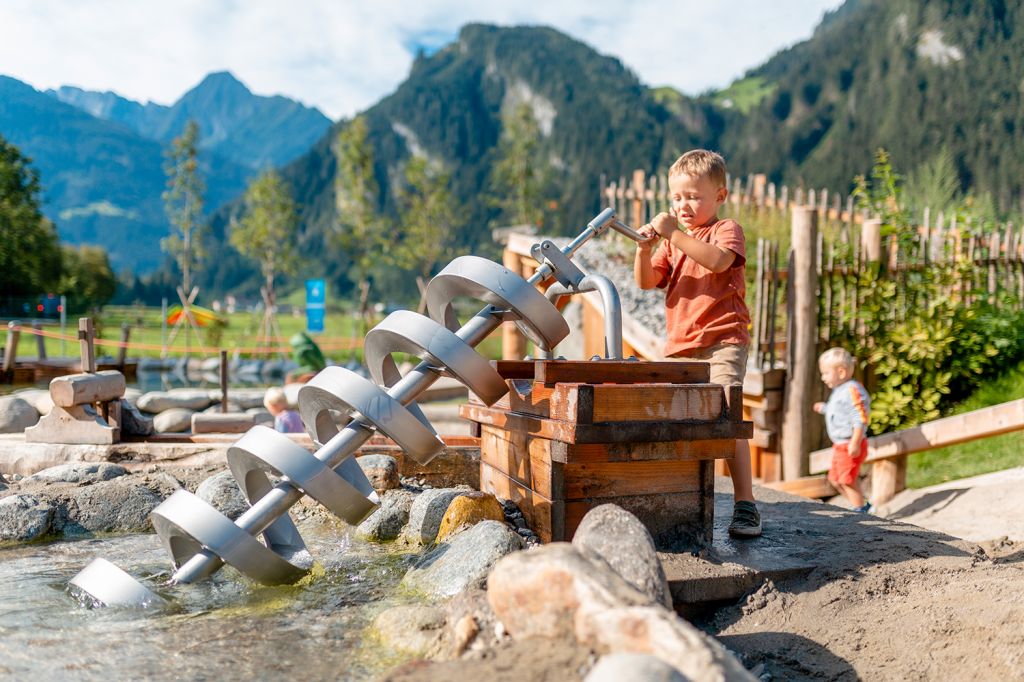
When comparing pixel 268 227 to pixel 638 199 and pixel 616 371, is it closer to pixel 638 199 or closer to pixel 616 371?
pixel 638 199

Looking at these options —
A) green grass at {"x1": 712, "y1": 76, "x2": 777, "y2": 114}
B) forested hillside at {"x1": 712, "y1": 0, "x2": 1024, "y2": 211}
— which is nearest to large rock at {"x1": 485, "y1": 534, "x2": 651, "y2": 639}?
forested hillside at {"x1": 712, "y1": 0, "x2": 1024, "y2": 211}

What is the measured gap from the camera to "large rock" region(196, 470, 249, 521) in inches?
156

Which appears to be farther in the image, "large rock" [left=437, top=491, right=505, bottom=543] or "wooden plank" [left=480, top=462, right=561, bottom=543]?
"large rock" [left=437, top=491, right=505, bottom=543]

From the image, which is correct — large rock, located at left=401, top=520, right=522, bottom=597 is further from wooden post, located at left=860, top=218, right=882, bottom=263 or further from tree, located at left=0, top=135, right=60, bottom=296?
tree, located at left=0, top=135, right=60, bottom=296

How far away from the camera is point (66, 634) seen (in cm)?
251

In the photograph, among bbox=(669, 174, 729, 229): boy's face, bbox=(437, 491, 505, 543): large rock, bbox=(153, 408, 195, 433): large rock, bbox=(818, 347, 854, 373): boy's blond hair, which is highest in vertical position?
bbox=(669, 174, 729, 229): boy's face

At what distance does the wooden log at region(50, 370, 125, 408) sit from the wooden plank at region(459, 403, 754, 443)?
3.48 metres

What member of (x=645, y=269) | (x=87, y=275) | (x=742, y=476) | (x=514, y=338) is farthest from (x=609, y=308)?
(x=87, y=275)

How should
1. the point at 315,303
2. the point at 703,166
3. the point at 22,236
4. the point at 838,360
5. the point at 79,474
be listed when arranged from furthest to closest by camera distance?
the point at 22,236 → the point at 315,303 → the point at 838,360 → the point at 79,474 → the point at 703,166

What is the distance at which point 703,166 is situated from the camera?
3494 millimetres

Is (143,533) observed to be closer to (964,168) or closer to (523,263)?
(523,263)

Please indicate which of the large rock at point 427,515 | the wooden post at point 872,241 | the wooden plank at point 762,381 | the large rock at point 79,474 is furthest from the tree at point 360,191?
the large rock at point 427,515

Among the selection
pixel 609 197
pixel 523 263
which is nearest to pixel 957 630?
pixel 523 263

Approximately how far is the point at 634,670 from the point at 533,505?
171cm
